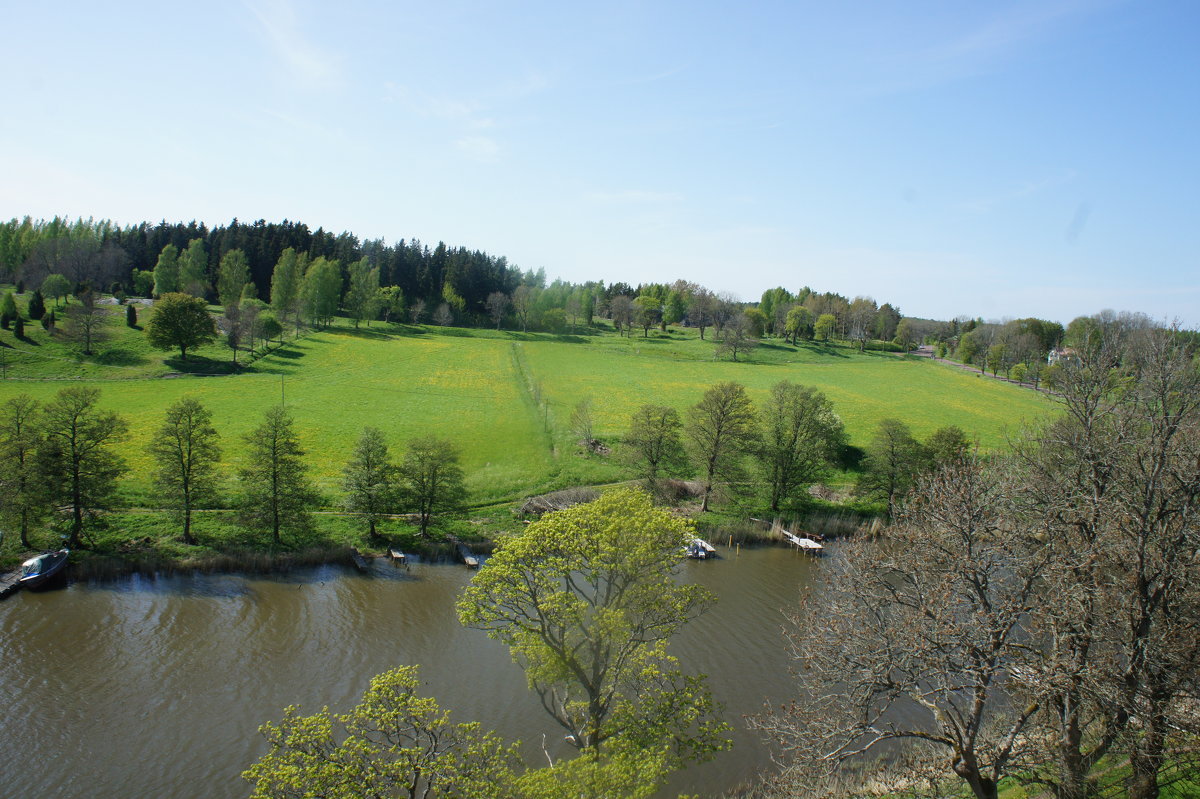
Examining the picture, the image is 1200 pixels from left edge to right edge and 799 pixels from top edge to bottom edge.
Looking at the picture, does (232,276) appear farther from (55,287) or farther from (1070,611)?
(1070,611)

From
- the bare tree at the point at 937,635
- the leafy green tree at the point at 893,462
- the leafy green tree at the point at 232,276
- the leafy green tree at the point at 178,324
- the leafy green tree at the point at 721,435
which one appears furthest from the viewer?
the leafy green tree at the point at 232,276

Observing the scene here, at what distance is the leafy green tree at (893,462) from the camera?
160ft

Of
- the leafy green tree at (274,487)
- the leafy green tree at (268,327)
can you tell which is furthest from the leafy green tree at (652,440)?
the leafy green tree at (268,327)

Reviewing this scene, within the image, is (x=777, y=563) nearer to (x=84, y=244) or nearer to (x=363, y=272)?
(x=363, y=272)

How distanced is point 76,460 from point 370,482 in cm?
1563

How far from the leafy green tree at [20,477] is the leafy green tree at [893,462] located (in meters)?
53.3

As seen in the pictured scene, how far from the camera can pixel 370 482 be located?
39594 mm

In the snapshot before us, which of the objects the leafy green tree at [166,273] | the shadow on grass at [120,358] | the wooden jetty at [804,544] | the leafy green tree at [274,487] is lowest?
the wooden jetty at [804,544]

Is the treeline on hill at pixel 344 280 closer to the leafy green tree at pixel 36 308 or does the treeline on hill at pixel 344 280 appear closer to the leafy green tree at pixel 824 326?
the leafy green tree at pixel 824 326

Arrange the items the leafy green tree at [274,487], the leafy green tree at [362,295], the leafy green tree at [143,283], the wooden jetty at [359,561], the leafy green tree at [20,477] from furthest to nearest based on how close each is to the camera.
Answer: the leafy green tree at [143,283]
the leafy green tree at [362,295]
the leafy green tree at [274,487]
the wooden jetty at [359,561]
the leafy green tree at [20,477]

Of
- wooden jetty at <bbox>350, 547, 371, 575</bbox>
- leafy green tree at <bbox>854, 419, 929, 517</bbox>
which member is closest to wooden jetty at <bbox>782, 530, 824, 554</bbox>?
leafy green tree at <bbox>854, 419, 929, 517</bbox>

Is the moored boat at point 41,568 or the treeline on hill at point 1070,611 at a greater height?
the treeline on hill at point 1070,611

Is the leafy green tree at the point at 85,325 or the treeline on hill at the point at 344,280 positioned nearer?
the leafy green tree at the point at 85,325

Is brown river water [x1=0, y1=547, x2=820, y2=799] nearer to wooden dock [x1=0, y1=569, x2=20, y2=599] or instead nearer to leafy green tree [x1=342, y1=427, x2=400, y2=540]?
wooden dock [x1=0, y1=569, x2=20, y2=599]
